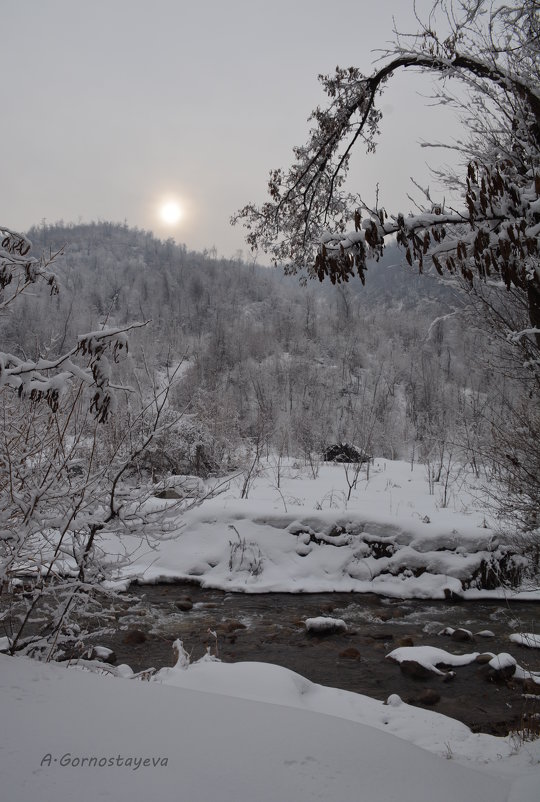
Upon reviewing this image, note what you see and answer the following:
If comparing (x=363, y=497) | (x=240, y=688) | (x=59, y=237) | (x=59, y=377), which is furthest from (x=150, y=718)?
(x=59, y=237)

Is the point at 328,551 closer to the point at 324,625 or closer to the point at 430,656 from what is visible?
the point at 324,625

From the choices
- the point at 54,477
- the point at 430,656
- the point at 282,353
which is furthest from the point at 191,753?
the point at 282,353

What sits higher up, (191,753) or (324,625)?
(191,753)

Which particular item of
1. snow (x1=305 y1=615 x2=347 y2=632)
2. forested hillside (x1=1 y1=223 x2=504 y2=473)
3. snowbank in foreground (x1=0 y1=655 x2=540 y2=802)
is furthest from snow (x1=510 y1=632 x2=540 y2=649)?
forested hillside (x1=1 y1=223 x2=504 y2=473)

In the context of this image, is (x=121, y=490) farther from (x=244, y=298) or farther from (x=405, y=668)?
(x=244, y=298)

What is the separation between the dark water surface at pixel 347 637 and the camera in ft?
16.7

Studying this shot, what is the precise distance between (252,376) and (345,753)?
135 feet

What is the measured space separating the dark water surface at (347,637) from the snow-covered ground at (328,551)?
313 millimetres

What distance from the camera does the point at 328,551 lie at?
925 cm

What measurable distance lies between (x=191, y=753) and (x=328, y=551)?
25.0ft

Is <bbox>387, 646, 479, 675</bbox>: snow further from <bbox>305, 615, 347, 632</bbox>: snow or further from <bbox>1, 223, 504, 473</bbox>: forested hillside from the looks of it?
<bbox>1, 223, 504, 473</bbox>: forested hillside

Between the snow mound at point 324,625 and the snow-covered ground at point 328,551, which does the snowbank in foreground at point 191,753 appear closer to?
the snow mound at point 324,625

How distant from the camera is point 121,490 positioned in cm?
367

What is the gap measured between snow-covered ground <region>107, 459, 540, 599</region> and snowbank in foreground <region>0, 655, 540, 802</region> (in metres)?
5.59
